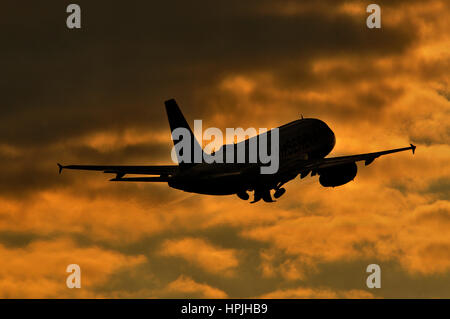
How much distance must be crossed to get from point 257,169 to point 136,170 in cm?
979

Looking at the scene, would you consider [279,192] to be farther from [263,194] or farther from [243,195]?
[243,195]

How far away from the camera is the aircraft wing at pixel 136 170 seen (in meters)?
55.2

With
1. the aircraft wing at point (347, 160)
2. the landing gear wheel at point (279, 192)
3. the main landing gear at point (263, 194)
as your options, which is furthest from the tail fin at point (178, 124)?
the aircraft wing at point (347, 160)

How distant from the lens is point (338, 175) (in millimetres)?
73062

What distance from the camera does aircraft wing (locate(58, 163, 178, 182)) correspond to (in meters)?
55.2

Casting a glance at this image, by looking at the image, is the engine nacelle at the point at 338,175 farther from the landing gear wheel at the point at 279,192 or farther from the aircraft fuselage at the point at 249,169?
Answer: the landing gear wheel at the point at 279,192

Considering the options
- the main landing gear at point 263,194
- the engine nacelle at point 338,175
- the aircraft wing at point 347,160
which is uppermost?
the engine nacelle at point 338,175

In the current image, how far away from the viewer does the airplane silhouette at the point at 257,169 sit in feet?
191

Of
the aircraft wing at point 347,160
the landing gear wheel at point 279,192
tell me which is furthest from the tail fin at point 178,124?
the aircraft wing at point 347,160

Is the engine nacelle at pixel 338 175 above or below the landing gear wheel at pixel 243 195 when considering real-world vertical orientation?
above

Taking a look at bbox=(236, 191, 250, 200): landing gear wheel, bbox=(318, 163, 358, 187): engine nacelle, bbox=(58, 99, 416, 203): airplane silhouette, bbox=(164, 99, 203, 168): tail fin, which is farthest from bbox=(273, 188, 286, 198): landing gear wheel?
bbox=(318, 163, 358, 187): engine nacelle

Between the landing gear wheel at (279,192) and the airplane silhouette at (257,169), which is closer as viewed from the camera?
the airplane silhouette at (257,169)

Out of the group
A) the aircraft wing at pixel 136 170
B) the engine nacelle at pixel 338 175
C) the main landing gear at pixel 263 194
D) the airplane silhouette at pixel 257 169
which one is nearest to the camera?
the aircraft wing at pixel 136 170

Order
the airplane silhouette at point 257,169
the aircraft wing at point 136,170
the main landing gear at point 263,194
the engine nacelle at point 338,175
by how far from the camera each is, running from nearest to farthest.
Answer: the aircraft wing at point 136,170
the airplane silhouette at point 257,169
the main landing gear at point 263,194
the engine nacelle at point 338,175
